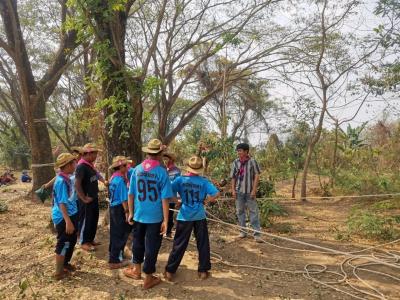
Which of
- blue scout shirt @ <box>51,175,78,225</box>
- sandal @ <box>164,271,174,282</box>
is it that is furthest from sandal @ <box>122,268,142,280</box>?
blue scout shirt @ <box>51,175,78,225</box>

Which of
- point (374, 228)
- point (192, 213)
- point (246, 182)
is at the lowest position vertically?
point (374, 228)

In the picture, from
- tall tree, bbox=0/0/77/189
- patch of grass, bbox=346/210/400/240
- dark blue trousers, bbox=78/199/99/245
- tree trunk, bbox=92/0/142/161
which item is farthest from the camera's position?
tall tree, bbox=0/0/77/189

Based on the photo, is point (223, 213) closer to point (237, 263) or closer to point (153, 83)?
point (237, 263)

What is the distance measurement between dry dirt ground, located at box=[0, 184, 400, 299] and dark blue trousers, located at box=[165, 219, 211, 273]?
19 cm

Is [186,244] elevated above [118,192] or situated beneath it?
situated beneath

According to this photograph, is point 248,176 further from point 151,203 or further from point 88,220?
point 88,220

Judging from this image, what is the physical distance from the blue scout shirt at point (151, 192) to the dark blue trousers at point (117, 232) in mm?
705

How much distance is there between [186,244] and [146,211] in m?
0.66

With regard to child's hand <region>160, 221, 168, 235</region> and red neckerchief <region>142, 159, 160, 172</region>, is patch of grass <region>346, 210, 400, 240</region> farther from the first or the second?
red neckerchief <region>142, 159, 160, 172</region>

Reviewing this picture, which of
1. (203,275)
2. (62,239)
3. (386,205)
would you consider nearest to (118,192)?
(62,239)

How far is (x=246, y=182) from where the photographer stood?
633 centimetres

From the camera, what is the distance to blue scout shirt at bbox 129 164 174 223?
4.47 m

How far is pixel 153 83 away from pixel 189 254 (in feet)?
8.35

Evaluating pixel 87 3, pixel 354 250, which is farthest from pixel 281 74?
pixel 87 3
